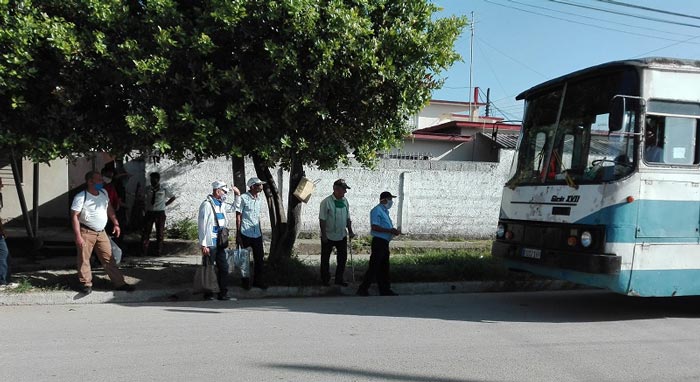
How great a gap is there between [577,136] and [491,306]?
257 centimetres

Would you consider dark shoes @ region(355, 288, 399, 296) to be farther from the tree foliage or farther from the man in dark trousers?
the tree foliage

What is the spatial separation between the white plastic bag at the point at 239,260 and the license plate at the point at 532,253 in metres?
3.84

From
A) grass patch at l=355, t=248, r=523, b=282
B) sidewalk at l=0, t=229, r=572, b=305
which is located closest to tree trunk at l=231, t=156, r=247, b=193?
sidewalk at l=0, t=229, r=572, b=305

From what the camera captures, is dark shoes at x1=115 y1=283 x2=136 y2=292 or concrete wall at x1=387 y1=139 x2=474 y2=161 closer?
dark shoes at x1=115 y1=283 x2=136 y2=292

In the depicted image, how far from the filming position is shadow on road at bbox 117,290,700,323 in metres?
6.98

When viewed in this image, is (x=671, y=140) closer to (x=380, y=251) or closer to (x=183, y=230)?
(x=380, y=251)

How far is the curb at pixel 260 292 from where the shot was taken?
23.8ft

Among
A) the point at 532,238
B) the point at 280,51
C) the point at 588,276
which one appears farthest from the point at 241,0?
the point at 588,276

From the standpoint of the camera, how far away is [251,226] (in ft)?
26.5

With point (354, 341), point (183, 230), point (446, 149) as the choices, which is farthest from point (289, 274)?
point (446, 149)

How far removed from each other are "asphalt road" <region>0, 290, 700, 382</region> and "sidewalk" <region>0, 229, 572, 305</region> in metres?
0.30

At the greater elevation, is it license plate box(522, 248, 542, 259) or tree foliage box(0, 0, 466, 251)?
tree foliage box(0, 0, 466, 251)

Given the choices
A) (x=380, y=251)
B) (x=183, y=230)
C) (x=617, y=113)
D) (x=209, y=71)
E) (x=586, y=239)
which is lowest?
(x=183, y=230)

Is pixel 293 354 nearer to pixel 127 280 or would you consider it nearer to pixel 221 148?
pixel 221 148
